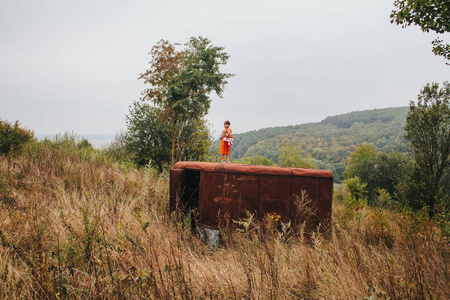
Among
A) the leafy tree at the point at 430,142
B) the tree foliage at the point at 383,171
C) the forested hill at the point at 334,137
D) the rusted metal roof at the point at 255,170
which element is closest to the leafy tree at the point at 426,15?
the rusted metal roof at the point at 255,170

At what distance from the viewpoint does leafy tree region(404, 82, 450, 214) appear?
16.0 m

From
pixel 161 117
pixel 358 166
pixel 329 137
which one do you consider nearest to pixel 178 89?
pixel 161 117

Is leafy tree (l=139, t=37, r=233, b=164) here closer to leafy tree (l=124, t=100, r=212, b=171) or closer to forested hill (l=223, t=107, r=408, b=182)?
leafy tree (l=124, t=100, r=212, b=171)

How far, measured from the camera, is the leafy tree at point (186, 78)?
13445 mm

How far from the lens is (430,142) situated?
53.4 feet

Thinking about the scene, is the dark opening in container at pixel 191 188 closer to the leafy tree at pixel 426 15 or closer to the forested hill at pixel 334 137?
the leafy tree at pixel 426 15

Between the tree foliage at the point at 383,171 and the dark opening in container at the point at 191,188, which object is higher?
the dark opening in container at the point at 191,188

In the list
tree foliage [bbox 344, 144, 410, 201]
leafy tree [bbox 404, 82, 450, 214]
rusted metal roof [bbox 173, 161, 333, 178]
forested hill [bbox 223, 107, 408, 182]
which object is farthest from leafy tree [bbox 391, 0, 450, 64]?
forested hill [bbox 223, 107, 408, 182]

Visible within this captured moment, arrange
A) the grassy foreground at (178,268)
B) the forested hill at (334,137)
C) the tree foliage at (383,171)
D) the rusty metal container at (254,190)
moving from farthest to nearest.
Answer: the forested hill at (334,137) < the tree foliage at (383,171) < the rusty metal container at (254,190) < the grassy foreground at (178,268)

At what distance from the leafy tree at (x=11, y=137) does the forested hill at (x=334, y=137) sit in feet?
239

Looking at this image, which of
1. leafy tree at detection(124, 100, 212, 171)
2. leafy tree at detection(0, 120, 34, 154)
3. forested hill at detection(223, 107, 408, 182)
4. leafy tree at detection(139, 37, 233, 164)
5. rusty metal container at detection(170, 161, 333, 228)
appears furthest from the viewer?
forested hill at detection(223, 107, 408, 182)

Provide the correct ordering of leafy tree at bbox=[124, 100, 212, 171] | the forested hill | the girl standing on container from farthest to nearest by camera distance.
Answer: the forested hill → leafy tree at bbox=[124, 100, 212, 171] → the girl standing on container

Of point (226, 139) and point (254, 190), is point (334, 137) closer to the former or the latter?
point (226, 139)

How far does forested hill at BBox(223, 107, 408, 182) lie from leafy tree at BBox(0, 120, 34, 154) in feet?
239
